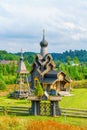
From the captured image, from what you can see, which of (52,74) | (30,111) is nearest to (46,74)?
(52,74)

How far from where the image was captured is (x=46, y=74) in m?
40.6

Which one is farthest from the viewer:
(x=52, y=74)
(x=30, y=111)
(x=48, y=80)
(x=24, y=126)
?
(x=52, y=74)

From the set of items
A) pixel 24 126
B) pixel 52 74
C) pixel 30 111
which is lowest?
pixel 24 126

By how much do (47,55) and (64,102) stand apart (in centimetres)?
1066

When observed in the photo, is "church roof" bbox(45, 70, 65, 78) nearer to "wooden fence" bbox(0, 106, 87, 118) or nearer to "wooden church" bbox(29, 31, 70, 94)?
"wooden church" bbox(29, 31, 70, 94)

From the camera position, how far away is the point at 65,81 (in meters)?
41.4

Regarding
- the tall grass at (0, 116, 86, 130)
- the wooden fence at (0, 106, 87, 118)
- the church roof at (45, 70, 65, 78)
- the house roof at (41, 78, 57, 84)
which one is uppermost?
the church roof at (45, 70, 65, 78)

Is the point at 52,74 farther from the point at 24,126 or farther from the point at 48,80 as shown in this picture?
the point at 24,126

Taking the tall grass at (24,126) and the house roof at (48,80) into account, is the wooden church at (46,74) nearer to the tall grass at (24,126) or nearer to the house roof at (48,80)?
the house roof at (48,80)

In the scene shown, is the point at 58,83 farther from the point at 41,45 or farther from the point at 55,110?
the point at 55,110

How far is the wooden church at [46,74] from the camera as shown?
39906mm

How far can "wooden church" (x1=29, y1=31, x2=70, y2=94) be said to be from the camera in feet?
131

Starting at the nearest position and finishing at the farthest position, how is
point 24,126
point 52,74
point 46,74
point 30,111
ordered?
point 24,126
point 30,111
point 52,74
point 46,74

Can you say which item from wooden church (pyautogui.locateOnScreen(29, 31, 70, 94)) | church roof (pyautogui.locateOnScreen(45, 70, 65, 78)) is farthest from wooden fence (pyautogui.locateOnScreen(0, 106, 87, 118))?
church roof (pyautogui.locateOnScreen(45, 70, 65, 78))
